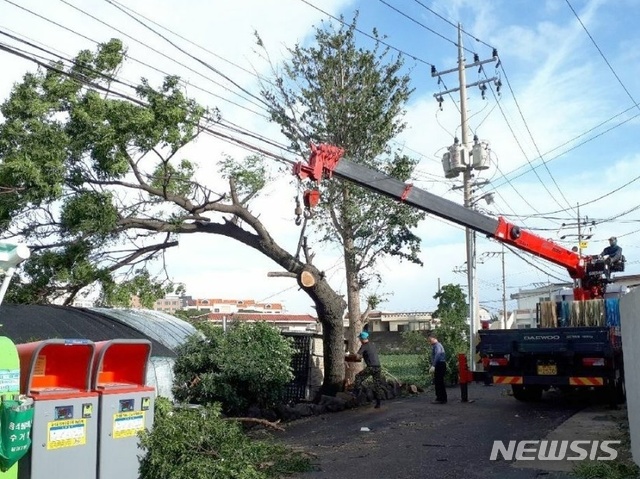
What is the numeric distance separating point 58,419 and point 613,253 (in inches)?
505

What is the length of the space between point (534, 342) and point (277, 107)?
983 centimetres

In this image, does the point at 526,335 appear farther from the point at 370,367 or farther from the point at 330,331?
the point at 330,331

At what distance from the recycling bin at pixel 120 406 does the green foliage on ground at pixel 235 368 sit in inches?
218

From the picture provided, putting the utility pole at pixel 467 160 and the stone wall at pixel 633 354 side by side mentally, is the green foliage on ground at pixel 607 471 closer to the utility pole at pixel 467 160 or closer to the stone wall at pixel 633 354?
the stone wall at pixel 633 354

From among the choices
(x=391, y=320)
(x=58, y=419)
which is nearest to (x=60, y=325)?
(x=58, y=419)

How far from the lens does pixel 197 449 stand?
7.72 m

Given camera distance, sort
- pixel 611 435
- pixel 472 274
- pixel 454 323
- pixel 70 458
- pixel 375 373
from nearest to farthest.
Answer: pixel 70 458
pixel 611 435
pixel 375 373
pixel 472 274
pixel 454 323

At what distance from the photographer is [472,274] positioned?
22391mm

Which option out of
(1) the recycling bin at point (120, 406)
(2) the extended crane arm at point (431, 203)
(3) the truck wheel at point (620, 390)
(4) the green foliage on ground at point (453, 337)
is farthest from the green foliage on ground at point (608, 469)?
(4) the green foliage on ground at point (453, 337)

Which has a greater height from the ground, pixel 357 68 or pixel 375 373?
pixel 357 68

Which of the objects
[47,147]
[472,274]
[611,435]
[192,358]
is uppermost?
[47,147]

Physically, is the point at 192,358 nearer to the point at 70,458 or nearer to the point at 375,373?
the point at 375,373

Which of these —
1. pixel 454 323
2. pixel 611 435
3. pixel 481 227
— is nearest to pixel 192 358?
pixel 481 227

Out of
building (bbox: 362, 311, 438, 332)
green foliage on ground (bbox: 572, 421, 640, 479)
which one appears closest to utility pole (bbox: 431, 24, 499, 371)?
green foliage on ground (bbox: 572, 421, 640, 479)
